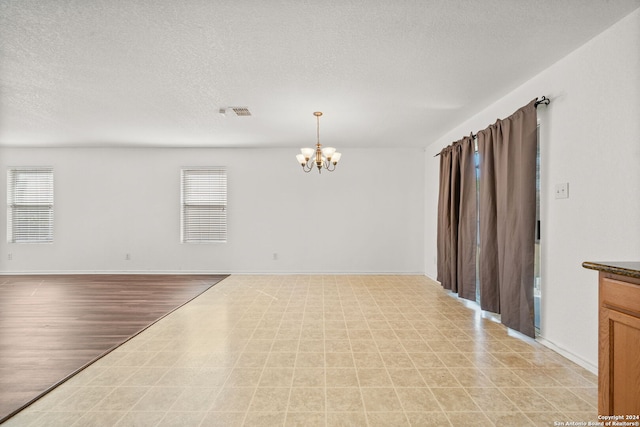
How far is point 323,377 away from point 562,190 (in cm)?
246

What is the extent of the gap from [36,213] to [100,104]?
13.3 ft

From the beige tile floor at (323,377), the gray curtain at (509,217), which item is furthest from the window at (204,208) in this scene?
the gray curtain at (509,217)

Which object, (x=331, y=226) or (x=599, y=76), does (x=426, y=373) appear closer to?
(x=599, y=76)

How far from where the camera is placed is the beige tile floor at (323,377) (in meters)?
1.87

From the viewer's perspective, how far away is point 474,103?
376 cm

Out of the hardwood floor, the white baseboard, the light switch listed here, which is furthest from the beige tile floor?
the white baseboard

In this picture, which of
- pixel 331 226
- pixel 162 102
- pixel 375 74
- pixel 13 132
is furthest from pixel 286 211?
pixel 13 132

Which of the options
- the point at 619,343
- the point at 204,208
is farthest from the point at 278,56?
the point at 204,208

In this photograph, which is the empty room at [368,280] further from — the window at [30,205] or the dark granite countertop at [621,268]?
the window at [30,205]

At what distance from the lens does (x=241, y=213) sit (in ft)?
20.8

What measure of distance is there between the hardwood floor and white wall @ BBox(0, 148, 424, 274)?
54 centimetres

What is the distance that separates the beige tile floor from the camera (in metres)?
1.87

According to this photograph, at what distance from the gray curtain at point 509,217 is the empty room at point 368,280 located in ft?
0.07

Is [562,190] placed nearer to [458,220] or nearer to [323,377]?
[458,220]
